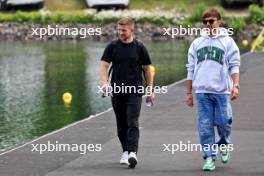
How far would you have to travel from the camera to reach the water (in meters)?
19.4

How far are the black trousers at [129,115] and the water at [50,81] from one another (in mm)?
3416

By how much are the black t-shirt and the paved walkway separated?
103 cm

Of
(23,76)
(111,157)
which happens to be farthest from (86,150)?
(23,76)

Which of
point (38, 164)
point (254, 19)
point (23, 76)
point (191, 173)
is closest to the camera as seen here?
Answer: point (191, 173)

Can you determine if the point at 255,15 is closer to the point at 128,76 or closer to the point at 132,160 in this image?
the point at 128,76

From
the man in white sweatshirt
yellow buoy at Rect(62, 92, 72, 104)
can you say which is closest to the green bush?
yellow buoy at Rect(62, 92, 72, 104)

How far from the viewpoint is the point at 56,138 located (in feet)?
51.1

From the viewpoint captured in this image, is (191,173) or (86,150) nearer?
(191,173)

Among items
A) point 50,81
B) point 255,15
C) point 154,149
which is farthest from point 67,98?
point 255,15

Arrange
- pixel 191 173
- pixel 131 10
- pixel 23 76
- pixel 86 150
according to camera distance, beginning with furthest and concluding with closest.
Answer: pixel 131 10, pixel 23 76, pixel 86 150, pixel 191 173

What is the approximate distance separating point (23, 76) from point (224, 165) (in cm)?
1854

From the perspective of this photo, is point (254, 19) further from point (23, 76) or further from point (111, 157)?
point (111, 157)

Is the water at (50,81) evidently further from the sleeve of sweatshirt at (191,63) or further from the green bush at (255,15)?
the green bush at (255,15)

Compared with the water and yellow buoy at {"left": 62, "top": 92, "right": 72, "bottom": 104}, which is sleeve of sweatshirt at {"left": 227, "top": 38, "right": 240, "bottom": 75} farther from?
yellow buoy at {"left": 62, "top": 92, "right": 72, "bottom": 104}
